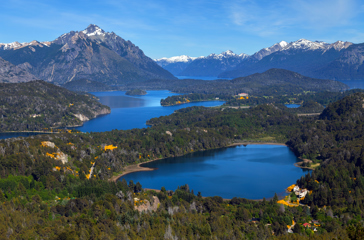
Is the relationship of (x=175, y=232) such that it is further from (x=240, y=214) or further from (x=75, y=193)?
(x=75, y=193)

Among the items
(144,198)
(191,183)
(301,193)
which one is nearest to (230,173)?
(191,183)

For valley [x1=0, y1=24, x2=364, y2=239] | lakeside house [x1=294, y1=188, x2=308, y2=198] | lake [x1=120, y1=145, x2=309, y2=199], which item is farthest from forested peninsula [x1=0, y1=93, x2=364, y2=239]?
lake [x1=120, y1=145, x2=309, y2=199]

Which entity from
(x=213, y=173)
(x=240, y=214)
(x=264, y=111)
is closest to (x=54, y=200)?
(x=240, y=214)

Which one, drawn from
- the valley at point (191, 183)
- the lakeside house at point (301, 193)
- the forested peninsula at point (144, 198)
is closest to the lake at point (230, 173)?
the valley at point (191, 183)

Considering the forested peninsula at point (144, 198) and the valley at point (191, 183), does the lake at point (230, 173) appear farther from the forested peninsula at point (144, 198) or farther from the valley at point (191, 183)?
the forested peninsula at point (144, 198)

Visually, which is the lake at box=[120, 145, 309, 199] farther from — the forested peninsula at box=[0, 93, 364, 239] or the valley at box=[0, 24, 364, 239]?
the forested peninsula at box=[0, 93, 364, 239]
